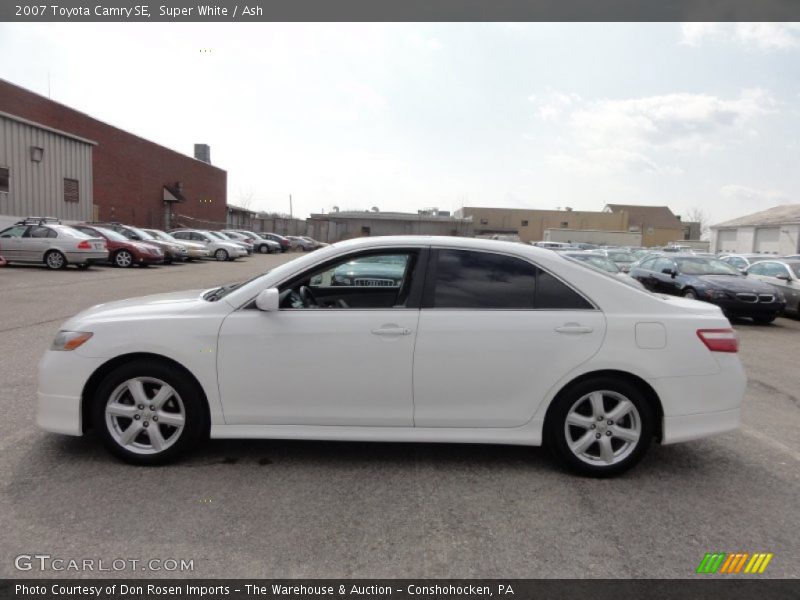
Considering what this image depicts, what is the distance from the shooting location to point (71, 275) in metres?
16.0

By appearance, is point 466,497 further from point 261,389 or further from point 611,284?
point 611,284

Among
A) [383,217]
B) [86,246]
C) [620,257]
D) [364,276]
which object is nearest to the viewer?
[364,276]

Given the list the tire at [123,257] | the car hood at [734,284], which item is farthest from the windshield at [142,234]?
the car hood at [734,284]

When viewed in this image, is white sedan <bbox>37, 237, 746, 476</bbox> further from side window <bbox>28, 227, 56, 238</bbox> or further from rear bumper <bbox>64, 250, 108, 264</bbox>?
side window <bbox>28, 227, 56, 238</bbox>

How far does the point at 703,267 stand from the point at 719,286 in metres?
1.59

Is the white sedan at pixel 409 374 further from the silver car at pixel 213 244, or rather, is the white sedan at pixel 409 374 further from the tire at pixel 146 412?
the silver car at pixel 213 244

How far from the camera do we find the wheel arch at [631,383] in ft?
11.6

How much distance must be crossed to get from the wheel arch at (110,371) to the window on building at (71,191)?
2578cm

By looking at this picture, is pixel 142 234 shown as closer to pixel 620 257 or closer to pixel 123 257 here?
pixel 123 257

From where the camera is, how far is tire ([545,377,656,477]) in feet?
11.6

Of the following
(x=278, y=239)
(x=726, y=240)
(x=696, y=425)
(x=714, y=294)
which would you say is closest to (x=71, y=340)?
(x=696, y=425)

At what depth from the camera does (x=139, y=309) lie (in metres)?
3.75
